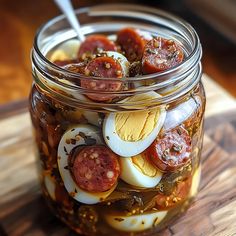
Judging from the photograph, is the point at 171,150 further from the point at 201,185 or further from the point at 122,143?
the point at 201,185

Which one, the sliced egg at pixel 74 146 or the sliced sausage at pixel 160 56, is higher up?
the sliced sausage at pixel 160 56

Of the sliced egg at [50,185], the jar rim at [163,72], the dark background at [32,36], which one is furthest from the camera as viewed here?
the dark background at [32,36]

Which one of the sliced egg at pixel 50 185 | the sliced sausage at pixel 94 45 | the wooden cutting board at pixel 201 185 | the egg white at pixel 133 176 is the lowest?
the wooden cutting board at pixel 201 185

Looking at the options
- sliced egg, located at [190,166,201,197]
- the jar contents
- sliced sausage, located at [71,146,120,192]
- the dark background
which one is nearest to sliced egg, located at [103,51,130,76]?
the jar contents

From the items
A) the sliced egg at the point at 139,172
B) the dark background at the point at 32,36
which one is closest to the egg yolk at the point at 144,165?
the sliced egg at the point at 139,172

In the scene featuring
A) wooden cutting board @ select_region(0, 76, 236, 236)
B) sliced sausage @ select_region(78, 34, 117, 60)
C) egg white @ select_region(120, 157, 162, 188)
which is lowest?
wooden cutting board @ select_region(0, 76, 236, 236)

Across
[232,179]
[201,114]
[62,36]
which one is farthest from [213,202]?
[62,36]

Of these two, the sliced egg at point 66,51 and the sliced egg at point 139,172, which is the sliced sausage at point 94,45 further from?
the sliced egg at point 139,172

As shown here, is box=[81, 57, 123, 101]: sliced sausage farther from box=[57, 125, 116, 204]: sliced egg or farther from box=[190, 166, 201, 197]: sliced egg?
box=[190, 166, 201, 197]: sliced egg
